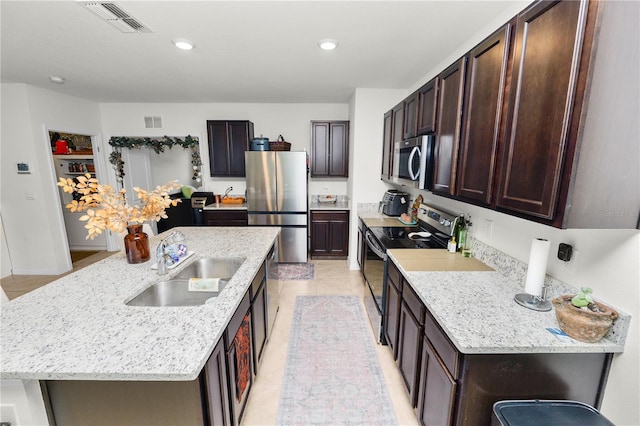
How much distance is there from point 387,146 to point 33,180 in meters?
4.65

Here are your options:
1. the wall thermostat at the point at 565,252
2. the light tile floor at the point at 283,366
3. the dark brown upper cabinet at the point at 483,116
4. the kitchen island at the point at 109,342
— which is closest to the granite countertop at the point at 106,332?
the kitchen island at the point at 109,342

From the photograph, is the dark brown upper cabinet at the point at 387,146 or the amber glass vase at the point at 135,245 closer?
the amber glass vase at the point at 135,245

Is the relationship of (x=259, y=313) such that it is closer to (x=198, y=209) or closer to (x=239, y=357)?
(x=239, y=357)

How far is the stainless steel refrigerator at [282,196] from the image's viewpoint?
3.90 metres

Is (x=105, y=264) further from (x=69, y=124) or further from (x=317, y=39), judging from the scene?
(x=69, y=124)

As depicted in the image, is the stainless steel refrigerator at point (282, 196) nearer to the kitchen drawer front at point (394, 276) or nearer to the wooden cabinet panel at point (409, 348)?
the kitchen drawer front at point (394, 276)

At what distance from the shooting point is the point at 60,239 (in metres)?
3.79

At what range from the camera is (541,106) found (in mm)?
1017

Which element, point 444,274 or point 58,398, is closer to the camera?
point 58,398

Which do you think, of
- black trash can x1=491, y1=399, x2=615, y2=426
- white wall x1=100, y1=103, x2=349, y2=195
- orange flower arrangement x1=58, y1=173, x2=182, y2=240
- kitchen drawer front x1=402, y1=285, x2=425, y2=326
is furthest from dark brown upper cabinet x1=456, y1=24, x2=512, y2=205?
white wall x1=100, y1=103, x2=349, y2=195

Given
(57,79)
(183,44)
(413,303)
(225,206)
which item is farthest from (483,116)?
(57,79)

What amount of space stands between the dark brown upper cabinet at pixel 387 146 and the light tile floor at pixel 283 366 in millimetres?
1468

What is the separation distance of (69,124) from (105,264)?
3461mm

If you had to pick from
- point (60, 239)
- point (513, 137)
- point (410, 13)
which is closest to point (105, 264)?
point (513, 137)
